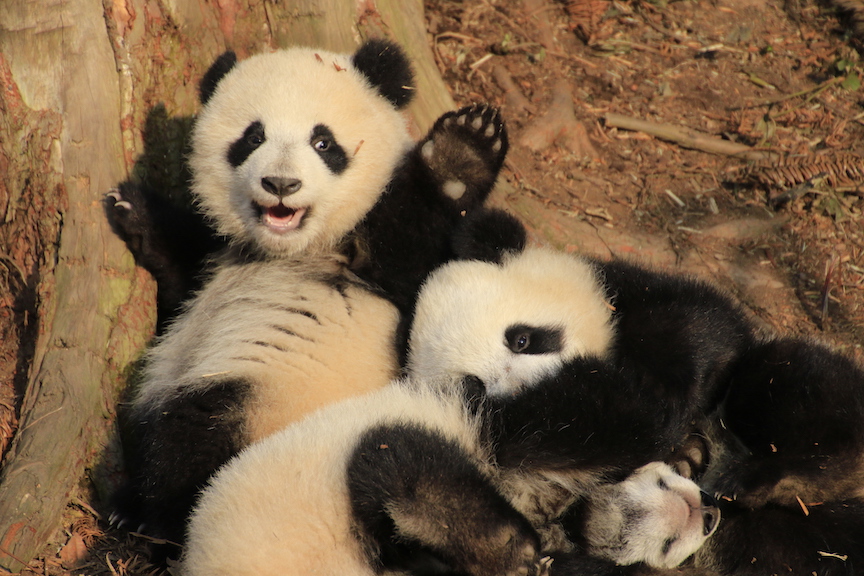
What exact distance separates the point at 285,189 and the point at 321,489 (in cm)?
139

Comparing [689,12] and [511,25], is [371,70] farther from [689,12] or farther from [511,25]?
[689,12]

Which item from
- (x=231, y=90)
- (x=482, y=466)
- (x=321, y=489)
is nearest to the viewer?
(x=321, y=489)

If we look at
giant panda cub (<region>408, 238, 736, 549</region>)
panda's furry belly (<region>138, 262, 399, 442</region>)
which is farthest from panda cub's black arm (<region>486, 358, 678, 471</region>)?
panda's furry belly (<region>138, 262, 399, 442</region>)

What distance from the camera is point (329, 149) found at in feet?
11.6

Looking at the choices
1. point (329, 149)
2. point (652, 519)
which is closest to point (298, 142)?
point (329, 149)

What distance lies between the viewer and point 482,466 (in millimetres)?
2740

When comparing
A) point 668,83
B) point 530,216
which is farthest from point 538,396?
A: point 668,83

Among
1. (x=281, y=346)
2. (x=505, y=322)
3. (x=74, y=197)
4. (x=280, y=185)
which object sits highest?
(x=280, y=185)

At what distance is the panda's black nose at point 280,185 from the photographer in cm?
322

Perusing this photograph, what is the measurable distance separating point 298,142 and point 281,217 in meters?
0.36

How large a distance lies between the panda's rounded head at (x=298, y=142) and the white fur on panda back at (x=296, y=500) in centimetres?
106

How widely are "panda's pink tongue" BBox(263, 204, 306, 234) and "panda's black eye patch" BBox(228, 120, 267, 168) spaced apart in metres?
0.30

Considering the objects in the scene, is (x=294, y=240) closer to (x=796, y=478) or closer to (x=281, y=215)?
(x=281, y=215)

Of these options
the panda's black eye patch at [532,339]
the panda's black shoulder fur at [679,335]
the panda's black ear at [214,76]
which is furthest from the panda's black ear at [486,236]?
the panda's black ear at [214,76]
